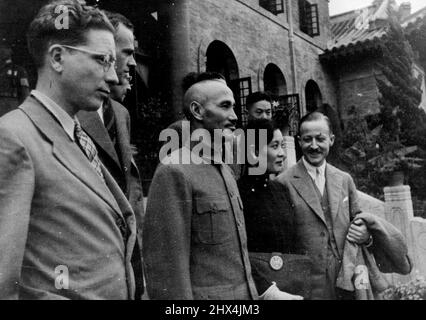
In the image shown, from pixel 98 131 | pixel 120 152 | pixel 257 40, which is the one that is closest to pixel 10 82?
pixel 120 152

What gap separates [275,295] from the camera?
2191 millimetres

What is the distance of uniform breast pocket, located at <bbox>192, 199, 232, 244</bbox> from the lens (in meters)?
2.06

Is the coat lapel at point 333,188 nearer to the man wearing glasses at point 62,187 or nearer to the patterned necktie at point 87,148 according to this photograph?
the man wearing glasses at point 62,187

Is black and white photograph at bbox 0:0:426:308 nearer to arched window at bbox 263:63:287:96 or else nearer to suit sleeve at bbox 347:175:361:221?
suit sleeve at bbox 347:175:361:221

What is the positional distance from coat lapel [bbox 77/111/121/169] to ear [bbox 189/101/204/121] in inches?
17.9

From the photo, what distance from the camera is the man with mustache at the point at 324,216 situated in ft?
9.02

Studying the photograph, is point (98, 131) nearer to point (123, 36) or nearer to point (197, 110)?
point (197, 110)

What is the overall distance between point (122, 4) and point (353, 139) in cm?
510

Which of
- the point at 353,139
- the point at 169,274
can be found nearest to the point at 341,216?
the point at 169,274

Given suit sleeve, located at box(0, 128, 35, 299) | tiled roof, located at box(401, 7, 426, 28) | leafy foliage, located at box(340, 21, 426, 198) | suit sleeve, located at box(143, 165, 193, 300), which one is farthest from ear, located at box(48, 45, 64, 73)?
tiled roof, located at box(401, 7, 426, 28)

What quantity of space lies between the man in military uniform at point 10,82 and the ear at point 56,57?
4.03 meters

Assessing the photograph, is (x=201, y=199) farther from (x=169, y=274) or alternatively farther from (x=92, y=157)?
(x=92, y=157)

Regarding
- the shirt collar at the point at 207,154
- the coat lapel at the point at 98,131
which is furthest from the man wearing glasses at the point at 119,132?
the shirt collar at the point at 207,154

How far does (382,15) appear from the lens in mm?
11195
